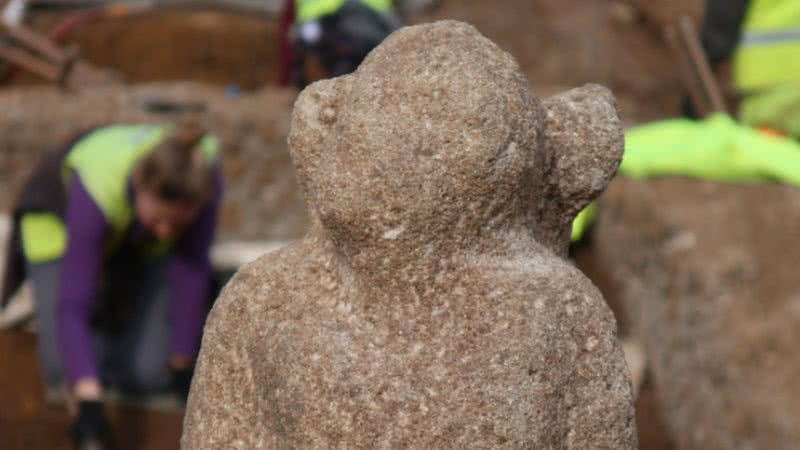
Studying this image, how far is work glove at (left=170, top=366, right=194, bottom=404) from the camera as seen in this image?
13.1ft

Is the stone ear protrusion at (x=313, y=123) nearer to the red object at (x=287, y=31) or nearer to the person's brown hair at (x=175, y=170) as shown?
A: the person's brown hair at (x=175, y=170)

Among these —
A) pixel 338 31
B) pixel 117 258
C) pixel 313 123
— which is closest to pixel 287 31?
pixel 338 31

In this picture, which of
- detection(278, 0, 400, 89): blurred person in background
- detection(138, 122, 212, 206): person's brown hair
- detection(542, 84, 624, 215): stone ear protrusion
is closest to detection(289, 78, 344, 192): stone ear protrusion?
detection(542, 84, 624, 215): stone ear protrusion

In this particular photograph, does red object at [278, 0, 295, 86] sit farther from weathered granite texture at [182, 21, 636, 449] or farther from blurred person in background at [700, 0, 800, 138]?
weathered granite texture at [182, 21, 636, 449]

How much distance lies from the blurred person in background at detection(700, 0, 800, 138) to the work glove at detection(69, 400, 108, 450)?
8.72ft

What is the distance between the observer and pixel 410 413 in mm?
1422

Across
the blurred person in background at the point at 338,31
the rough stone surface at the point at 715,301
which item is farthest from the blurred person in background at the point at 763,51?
the blurred person in background at the point at 338,31

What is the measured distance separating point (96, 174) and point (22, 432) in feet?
3.51

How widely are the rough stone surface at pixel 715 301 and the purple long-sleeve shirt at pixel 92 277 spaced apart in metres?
1.59

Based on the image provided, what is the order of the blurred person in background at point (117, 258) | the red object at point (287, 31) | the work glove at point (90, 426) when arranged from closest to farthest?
the blurred person in background at point (117, 258) → the work glove at point (90, 426) → the red object at point (287, 31)

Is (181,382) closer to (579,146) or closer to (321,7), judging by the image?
(321,7)

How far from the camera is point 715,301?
377cm

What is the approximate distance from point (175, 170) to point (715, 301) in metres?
1.74

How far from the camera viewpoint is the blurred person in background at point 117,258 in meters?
3.24
